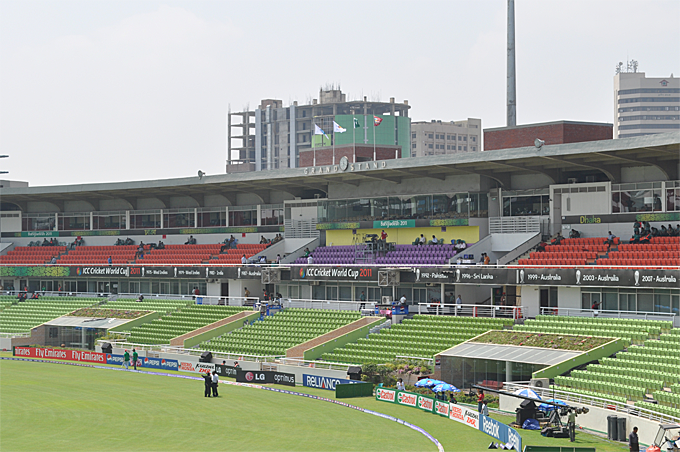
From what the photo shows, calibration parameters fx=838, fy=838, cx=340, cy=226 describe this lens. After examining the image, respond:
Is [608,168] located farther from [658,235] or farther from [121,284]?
[121,284]

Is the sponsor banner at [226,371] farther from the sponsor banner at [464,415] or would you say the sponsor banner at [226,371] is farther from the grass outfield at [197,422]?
the sponsor banner at [464,415]

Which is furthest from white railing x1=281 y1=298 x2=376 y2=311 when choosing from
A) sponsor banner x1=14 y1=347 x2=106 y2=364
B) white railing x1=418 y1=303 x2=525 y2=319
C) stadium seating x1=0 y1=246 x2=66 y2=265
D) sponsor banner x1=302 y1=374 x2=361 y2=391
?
stadium seating x1=0 y1=246 x2=66 y2=265

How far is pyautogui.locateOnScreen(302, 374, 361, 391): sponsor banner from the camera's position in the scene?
41.7m

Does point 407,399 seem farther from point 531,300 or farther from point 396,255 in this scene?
point 396,255

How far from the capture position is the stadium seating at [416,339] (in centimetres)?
4422

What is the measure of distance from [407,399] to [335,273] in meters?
20.6

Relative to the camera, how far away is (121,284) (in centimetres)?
7212

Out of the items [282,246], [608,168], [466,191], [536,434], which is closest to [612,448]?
[536,434]

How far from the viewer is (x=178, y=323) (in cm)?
5822

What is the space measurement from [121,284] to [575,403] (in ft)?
160

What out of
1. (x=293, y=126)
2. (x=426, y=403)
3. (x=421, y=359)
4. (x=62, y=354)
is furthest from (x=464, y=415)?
(x=293, y=126)

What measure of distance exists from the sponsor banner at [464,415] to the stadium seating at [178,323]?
26.2 m

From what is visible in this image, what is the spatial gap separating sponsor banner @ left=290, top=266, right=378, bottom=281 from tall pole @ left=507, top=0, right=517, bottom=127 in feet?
43.5

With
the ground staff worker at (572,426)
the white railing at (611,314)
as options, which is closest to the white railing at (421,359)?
the white railing at (611,314)
